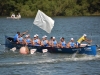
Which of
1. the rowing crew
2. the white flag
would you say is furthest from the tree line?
the white flag

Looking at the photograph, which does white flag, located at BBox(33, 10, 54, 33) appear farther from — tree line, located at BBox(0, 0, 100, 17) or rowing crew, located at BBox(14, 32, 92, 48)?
tree line, located at BBox(0, 0, 100, 17)

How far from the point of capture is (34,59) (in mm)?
30328

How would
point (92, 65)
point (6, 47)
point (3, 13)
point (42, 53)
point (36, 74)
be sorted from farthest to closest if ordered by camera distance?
point (3, 13) < point (6, 47) < point (42, 53) < point (92, 65) < point (36, 74)

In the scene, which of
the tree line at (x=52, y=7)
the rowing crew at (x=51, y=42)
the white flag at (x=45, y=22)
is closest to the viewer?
the rowing crew at (x=51, y=42)

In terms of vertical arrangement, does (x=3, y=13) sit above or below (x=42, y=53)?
above

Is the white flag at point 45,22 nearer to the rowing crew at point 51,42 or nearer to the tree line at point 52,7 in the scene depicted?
the rowing crew at point 51,42

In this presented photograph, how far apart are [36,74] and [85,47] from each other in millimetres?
7036

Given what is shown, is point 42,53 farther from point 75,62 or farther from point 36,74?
point 36,74

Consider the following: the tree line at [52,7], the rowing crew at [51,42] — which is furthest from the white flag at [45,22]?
the tree line at [52,7]

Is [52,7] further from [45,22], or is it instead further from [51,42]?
[51,42]

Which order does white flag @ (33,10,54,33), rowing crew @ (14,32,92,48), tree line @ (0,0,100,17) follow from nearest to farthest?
rowing crew @ (14,32,92,48) < white flag @ (33,10,54,33) < tree line @ (0,0,100,17)

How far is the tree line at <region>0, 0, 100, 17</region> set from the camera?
97750mm

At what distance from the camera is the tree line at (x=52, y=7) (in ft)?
321

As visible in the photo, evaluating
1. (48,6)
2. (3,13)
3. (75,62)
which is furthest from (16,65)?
(3,13)
